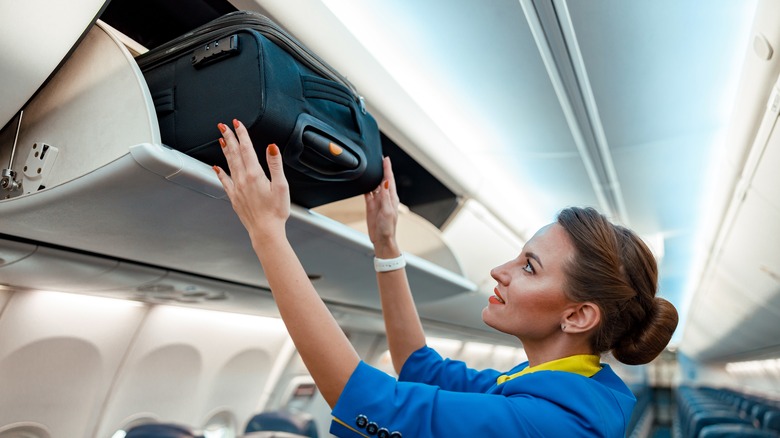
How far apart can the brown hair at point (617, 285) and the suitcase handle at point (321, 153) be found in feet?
2.04

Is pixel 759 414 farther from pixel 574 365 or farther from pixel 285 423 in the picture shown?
pixel 574 365

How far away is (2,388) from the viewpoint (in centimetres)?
280

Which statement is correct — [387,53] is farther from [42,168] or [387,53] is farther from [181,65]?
[42,168]

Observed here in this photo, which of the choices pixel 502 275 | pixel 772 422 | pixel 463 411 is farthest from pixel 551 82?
pixel 772 422

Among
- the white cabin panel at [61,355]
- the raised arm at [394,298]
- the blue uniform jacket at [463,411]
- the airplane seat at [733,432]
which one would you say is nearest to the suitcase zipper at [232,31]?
the raised arm at [394,298]

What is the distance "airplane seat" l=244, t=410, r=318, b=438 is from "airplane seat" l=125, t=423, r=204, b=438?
2.96 feet

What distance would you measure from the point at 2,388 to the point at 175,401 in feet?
4.06

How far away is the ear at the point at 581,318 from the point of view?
4.92ft

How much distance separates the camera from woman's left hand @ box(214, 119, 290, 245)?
125 centimetres

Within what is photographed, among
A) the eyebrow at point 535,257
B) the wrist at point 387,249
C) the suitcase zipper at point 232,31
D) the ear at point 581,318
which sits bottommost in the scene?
the ear at point 581,318

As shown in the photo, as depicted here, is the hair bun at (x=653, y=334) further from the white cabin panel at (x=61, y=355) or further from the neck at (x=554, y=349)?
the white cabin panel at (x=61, y=355)

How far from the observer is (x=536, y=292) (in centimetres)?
151

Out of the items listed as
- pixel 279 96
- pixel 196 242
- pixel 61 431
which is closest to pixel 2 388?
pixel 61 431

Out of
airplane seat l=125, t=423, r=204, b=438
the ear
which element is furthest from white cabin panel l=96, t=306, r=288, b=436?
the ear
